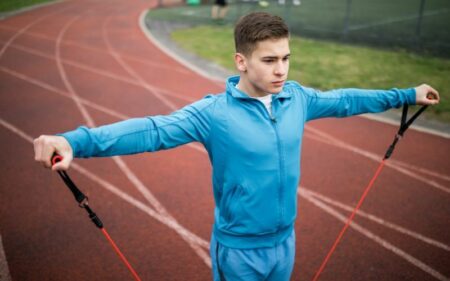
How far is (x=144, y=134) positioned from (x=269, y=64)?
74cm

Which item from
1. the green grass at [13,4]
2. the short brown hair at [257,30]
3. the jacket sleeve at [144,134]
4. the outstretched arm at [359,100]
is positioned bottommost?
the green grass at [13,4]

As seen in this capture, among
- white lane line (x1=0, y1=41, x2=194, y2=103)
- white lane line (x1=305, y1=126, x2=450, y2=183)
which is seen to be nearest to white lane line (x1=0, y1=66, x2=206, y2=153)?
white lane line (x1=0, y1=41, x2=194, y2=103)

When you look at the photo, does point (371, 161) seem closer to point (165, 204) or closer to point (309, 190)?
point (309, 190)

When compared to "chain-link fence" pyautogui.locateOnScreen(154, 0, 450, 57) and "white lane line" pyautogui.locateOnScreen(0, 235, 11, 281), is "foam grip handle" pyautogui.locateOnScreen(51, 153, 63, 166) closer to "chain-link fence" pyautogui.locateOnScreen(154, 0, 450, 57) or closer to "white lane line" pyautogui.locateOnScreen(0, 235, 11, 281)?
"white lane line" pyautogui.locateOnScreen(0, 235, 11, 281)

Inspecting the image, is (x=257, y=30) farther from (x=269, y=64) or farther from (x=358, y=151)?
(x=358, y=151)

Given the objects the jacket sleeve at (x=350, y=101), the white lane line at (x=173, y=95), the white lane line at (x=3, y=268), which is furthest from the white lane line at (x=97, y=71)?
the jacket sleeve at (x=350, y=101)

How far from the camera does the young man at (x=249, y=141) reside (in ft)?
6.01

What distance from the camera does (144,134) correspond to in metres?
1.78

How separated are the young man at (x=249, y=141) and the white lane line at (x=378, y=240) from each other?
227 cm

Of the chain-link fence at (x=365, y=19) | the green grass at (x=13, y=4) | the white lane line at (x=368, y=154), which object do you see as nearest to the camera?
the white lane line at (x=368, y=154)

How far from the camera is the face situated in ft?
6.07

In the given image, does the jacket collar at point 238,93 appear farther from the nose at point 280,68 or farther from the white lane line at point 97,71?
the white lane line at point 97,71

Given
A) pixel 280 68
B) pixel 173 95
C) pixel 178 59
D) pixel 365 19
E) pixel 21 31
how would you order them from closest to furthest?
pixel 280 68
pixel 173 95
pixel 178 59
pixel 21 31
pixel 365 19

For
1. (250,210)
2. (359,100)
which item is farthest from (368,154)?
(250,210)
